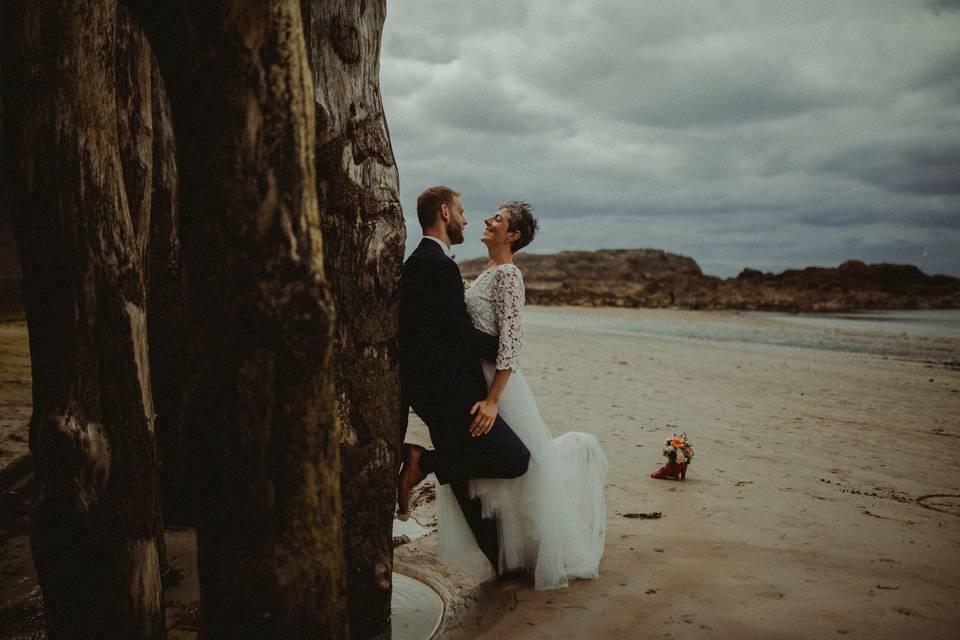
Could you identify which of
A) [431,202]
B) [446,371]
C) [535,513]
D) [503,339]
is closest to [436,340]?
[446,371]

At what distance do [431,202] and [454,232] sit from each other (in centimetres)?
22

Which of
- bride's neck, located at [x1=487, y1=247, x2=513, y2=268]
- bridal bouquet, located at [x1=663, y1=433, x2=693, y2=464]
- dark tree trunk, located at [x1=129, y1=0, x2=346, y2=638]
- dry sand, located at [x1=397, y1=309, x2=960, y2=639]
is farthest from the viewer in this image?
bridal bouquet, located at [x1=663, y1=433, x2=693, y2=464]

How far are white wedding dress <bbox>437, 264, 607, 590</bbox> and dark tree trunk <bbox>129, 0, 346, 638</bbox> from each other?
203 cm

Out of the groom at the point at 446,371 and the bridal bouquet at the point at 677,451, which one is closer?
the groom at the point at 446,371

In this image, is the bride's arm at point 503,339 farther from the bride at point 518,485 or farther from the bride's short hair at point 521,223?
the bride's short hair at point 521,223

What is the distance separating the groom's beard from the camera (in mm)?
3973

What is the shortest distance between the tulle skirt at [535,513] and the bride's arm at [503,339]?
0.68 feet

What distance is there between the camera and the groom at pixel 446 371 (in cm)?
372

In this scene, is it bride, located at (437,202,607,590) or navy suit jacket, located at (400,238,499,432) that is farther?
bride, located at (437,202,607,590)

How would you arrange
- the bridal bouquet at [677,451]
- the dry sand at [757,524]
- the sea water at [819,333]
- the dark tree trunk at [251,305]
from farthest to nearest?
1. the sea water at [819,333]
2. the bridal bouquet at [677,451]
3. the dry sand at [757,524]
4. the dark tree trunk at [251,305]

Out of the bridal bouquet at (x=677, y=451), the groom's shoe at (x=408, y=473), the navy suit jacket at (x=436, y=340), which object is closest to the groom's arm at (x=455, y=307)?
the navy suit jacket at (x=436, y=340)

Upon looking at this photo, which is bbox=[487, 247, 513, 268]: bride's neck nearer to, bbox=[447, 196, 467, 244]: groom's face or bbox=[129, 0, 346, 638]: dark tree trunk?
bbox=[447, 196, 467, 244]: groom's face

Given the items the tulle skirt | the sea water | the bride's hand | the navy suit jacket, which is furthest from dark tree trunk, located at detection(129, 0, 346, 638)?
the sea water

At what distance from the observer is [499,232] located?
4.33m
